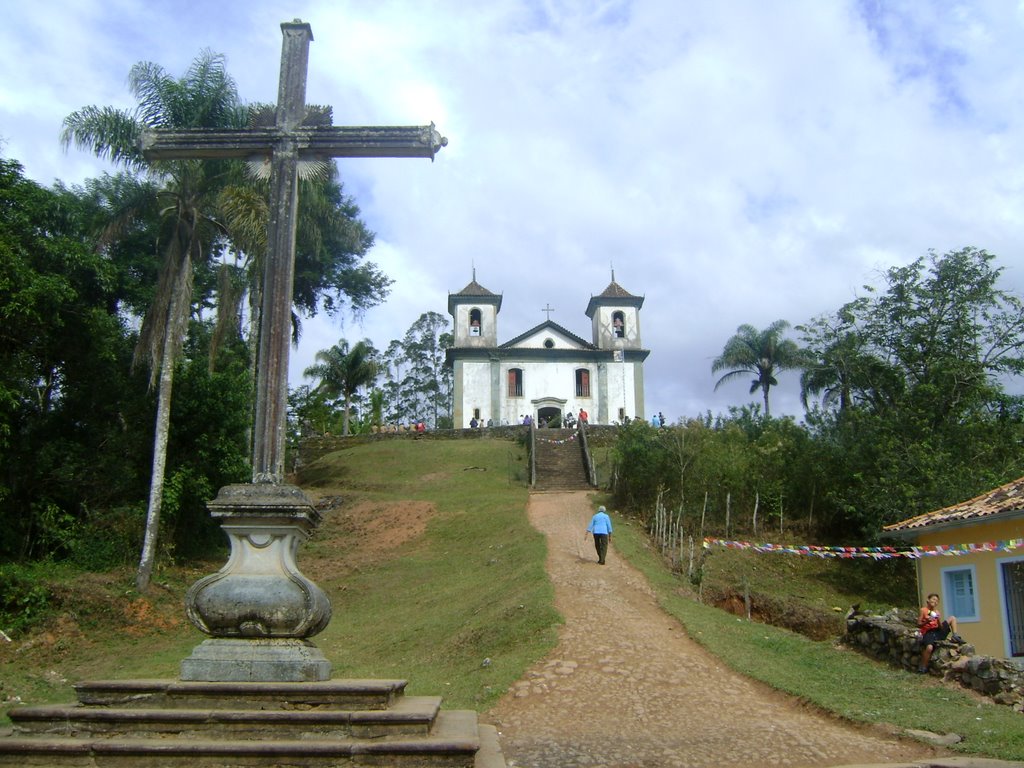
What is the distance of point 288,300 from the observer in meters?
7.72

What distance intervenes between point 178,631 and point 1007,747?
13376 millimetres

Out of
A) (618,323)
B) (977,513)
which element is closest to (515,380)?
(618,323)

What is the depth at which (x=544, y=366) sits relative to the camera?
156 feet

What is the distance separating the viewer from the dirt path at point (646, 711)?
761cm

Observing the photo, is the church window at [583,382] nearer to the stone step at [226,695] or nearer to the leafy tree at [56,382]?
the leafy tree at [56,382]

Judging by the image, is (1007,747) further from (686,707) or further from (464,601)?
(464,601)

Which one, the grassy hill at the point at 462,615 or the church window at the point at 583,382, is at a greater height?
the church window at the point at 583,382

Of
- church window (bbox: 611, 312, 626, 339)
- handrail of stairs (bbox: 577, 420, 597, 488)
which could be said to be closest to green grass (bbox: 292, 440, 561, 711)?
handrail of stairs (bbox: 577, 420, 597, 488)

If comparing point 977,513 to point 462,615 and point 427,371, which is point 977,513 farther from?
point 427,371

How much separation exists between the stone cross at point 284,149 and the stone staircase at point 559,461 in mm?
21855

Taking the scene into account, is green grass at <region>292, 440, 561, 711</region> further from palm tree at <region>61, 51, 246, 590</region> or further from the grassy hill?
palm tree at <region>61, 51, 246, 590</region>

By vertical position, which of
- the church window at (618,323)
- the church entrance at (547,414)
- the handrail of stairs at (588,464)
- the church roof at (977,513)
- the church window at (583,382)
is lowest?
the church roof at (977,513)

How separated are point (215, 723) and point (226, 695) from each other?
267 millimetres

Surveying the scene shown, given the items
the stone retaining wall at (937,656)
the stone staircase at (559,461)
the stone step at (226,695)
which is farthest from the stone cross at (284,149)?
the stone staircase at (559,461)
